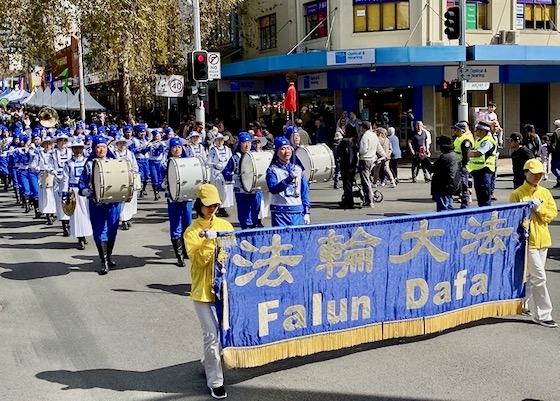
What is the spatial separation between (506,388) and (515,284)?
1.87 meters

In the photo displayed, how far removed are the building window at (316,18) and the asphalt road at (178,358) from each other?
21898 millimetres

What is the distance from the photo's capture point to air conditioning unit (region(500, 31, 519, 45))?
96.2ft

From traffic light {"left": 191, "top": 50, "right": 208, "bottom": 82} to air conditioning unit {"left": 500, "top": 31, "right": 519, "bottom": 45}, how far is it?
14.2 meters

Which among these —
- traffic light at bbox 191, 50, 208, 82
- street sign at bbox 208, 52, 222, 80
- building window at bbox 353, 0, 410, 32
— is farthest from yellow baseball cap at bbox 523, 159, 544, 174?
building window at bbox 353, 0, 410, 32

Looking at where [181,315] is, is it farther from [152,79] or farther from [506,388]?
[152,79]

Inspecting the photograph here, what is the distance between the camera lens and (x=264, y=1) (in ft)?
115

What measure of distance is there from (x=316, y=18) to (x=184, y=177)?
71.9ft

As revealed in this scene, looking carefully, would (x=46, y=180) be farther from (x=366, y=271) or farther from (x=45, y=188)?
(x=366, y=271)

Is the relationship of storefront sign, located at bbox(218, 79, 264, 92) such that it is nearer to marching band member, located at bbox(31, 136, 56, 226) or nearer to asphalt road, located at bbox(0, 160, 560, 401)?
marching band member, located at bbox(31, 136, 56, 226)

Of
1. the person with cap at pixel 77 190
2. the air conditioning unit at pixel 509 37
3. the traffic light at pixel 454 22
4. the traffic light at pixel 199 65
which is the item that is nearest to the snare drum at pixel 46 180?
the person with cap at pixel 77 190

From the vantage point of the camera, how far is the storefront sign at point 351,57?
26.9 meters

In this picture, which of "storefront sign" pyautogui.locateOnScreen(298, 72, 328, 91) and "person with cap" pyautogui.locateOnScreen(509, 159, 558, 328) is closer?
"person with cap" pyautogui.locateOnScreen(509, 159, 558, 328)

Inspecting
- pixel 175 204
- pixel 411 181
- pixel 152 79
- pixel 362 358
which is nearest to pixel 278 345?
pixel 362 358

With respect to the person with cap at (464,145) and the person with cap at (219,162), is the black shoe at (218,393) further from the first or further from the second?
the person with cap at (219,162)
